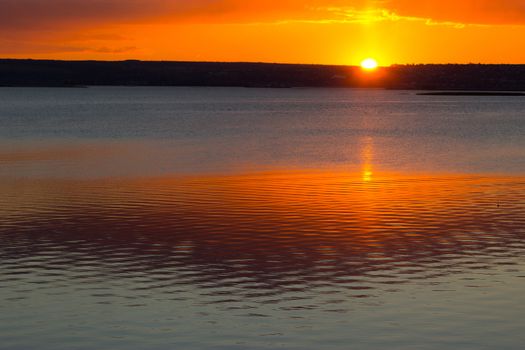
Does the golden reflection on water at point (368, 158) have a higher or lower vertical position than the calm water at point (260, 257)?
higher

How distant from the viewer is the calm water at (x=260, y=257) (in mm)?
18297

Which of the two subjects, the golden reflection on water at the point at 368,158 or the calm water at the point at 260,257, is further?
the golden reflection on water at the point at 368,158

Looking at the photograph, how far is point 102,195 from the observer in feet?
121

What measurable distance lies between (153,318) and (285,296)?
306 centimetres

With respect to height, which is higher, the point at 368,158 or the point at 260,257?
the point at 368,158

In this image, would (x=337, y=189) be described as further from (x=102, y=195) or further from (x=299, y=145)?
(x=299, y=145)

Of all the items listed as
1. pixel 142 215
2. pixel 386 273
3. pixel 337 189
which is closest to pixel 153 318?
pixel 386 273

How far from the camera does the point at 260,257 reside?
24.6 meters

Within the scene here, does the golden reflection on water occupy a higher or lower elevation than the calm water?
higher

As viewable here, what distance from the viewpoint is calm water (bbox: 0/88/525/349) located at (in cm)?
1830

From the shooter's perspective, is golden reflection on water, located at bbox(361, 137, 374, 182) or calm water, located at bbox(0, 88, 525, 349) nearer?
calm water, located at bbox(0, 88, 525, 349)

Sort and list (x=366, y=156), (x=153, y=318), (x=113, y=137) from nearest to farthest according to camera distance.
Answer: (x=153, y=318)
(x=366, y=156)
(x=113, y=137)

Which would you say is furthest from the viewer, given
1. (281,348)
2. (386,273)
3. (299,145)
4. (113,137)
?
(113,137)

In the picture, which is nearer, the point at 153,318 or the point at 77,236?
the point at 153,318
